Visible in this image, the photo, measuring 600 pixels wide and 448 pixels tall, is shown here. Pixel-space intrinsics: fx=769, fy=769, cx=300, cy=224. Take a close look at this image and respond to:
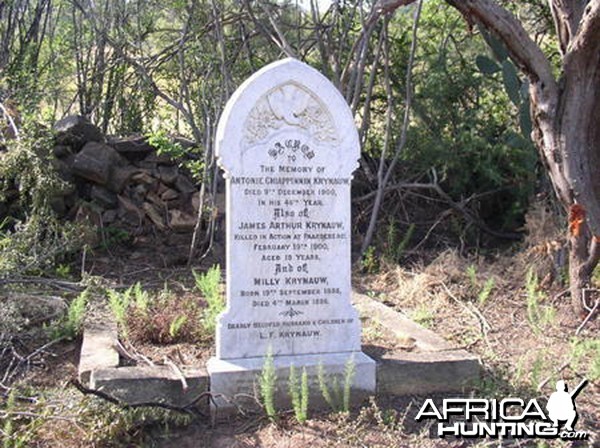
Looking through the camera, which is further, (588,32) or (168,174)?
(168,174)

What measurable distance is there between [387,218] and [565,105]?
10.7ft

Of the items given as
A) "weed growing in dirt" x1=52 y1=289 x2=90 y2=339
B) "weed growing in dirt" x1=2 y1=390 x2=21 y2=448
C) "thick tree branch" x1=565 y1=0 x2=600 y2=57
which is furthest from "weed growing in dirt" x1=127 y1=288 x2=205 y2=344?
"thick tree branch" x1=565 y1=0 x2=600 y2=57

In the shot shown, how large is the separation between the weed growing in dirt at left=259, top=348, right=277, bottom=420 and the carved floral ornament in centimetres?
123

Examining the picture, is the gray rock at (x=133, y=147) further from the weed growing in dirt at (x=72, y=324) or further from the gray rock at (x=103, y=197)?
the weed growing in dirt at (x=72, y=324)

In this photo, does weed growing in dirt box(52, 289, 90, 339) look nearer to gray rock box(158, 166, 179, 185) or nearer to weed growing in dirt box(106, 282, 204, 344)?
weed growing in dirt box(106, 282, 204, 344)

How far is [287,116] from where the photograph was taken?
445cm

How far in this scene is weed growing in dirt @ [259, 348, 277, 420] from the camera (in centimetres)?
388

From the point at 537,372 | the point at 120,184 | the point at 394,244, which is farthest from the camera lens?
the point at 120,184

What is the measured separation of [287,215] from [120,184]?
4.62 m

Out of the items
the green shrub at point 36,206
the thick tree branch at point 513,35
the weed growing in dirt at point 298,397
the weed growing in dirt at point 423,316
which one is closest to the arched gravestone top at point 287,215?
the weed growing in dirt at point 298,397

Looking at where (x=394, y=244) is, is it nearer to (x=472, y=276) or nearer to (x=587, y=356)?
(x=472, y=276)

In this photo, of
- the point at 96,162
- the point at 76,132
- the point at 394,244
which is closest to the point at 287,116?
the point at 394,244

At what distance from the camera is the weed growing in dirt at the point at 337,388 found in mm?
3984

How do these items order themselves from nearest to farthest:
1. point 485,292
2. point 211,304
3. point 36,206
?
point 211,304 → point 485,292 → point 36,206
